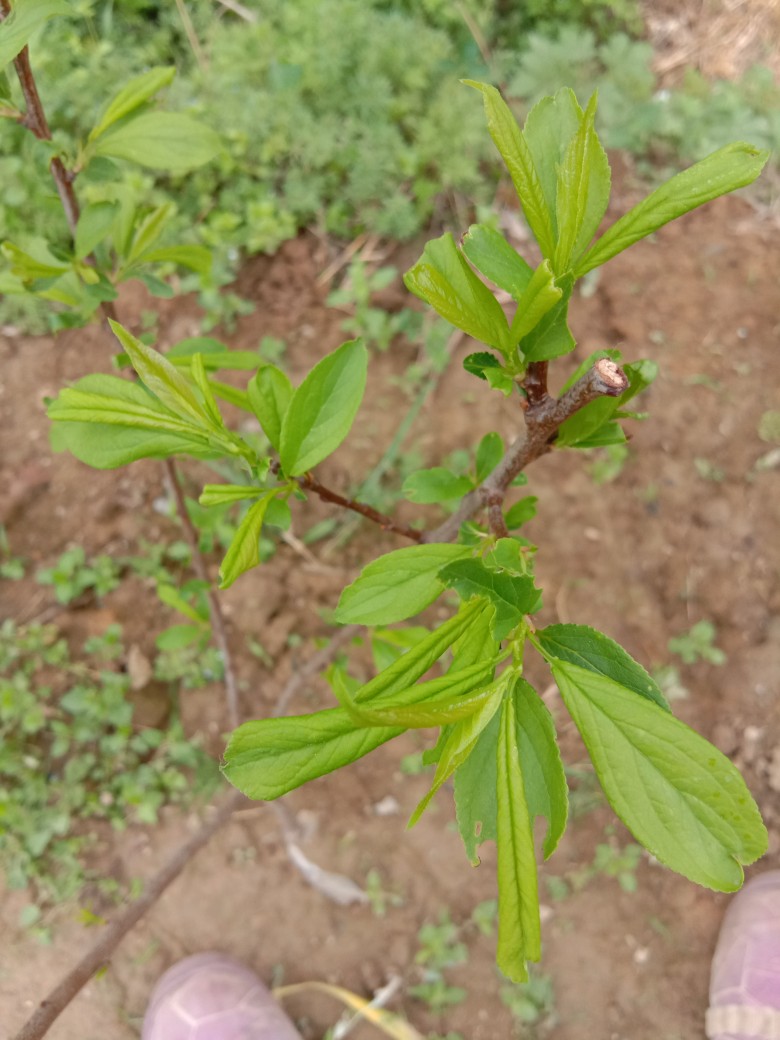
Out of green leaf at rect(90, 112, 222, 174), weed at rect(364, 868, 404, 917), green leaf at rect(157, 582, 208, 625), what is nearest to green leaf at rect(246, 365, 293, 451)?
green leaf at rect(90, 112, 222, 174)

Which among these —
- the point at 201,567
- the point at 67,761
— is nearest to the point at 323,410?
the point at 201,567

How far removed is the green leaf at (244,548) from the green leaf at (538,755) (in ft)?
1.18

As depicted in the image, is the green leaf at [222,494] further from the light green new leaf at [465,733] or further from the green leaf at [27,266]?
the green leaf at [27,266]

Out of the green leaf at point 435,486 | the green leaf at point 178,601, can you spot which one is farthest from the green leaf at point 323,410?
the green leaf at point 178,601

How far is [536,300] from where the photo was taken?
742 millimetres

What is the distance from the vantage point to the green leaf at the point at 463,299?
811 millimetres

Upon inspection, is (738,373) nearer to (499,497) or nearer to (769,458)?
(769,458)

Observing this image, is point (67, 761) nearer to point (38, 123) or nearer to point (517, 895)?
point (38, 123)

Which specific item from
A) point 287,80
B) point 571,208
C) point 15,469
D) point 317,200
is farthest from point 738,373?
point 15,469

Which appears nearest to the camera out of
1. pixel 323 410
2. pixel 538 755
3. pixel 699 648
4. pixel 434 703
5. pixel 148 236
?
pixel 434 703

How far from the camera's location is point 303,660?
95.9 inches

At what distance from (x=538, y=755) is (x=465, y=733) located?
14 cm

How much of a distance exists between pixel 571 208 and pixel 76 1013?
2557 millimetres

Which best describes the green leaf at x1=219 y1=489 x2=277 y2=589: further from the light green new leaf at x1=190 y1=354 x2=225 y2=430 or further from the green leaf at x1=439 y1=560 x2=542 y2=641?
the green leaf at x1=439 y1=560 x2=542 y2=641
